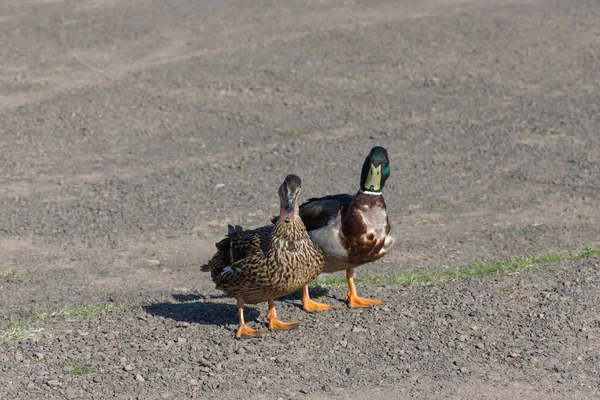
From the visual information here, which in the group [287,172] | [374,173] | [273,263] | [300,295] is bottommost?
[300,295]

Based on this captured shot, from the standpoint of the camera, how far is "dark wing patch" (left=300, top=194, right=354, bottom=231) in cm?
855

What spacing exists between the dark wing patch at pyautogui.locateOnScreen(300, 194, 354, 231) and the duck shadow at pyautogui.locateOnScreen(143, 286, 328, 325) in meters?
0.69

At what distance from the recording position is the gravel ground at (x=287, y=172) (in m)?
7.14

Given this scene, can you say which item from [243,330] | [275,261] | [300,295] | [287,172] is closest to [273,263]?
[275,261]

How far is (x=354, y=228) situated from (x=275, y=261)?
1.27 meters

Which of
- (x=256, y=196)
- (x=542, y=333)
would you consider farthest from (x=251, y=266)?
(x=256, y=196)

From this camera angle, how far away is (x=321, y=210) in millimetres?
8633

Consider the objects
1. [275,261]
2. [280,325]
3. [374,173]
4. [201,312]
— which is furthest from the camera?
[374,173]

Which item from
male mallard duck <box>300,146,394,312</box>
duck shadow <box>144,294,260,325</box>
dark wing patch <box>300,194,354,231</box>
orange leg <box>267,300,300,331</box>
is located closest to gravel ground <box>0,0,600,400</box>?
duck shadow <box>144,294,260,325</box>

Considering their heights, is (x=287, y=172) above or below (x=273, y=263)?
below

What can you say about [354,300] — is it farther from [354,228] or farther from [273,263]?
[273,263]

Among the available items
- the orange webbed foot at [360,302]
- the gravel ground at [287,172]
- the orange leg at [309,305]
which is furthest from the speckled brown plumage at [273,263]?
the orange webbed foot at [360,302]

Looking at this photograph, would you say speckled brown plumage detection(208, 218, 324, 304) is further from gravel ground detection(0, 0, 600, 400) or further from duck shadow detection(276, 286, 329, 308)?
duck shadow detection(276, 286, 329, 308)

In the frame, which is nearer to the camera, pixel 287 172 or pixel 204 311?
pixel 204 311
